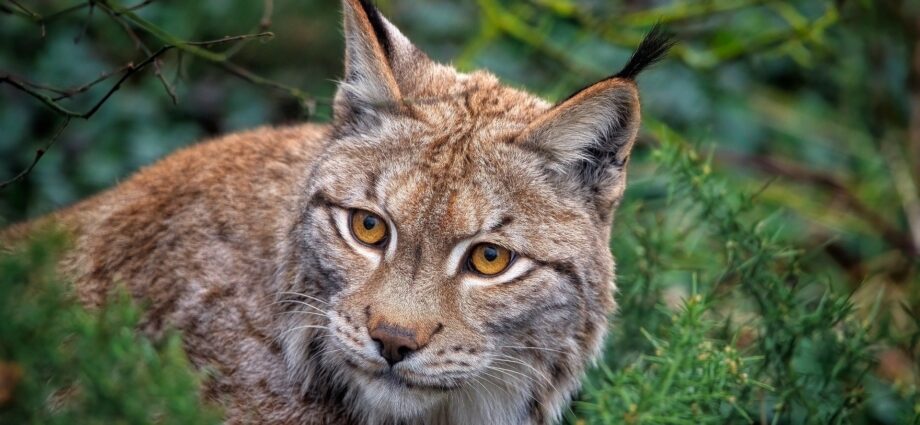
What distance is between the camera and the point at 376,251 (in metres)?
4.27

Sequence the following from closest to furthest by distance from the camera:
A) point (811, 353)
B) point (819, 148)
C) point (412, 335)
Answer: point (412, 335)
point (811, 353)
point (819, 148)

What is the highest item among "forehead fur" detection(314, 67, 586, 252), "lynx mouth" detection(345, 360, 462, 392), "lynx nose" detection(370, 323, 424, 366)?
"forehead fur" detection(314, 67, 586, 252)

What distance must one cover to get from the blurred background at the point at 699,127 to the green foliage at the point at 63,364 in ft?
6.34

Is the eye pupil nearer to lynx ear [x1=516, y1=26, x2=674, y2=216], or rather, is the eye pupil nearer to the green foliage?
lynx ear [x1=516, y1=26, x2=674, y2=216]

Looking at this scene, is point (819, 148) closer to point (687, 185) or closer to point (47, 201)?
point (687, 185)

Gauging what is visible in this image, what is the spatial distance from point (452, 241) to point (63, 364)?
1606 millimetres

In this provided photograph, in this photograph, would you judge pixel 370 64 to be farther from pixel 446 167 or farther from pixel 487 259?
pixel 487 259

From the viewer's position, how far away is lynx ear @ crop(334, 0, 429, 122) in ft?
14.5

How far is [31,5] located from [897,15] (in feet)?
21.8

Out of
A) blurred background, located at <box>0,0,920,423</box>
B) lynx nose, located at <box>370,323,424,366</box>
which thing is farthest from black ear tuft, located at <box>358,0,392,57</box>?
lynx nose, located at <box>370,323,424,366</box>

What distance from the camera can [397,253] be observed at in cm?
417

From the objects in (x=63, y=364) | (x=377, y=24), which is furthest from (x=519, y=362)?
(x=63, y=364)

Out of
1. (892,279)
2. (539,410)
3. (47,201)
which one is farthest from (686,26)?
(47,201)

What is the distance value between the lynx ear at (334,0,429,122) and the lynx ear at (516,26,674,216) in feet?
2.01
